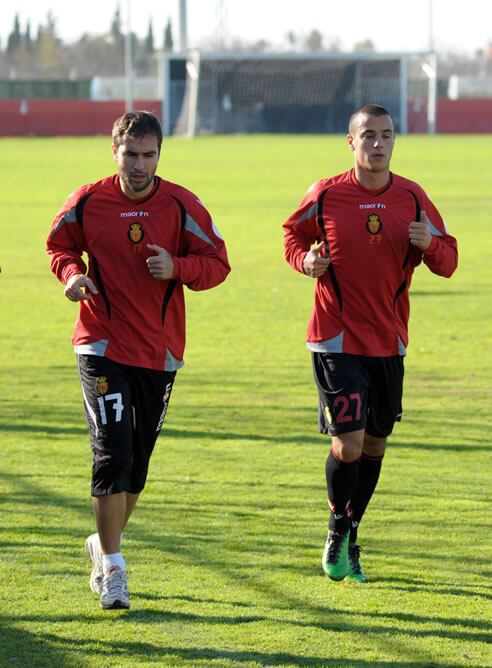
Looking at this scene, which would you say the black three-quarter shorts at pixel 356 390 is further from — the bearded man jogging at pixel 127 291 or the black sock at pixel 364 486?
the bearded man jogging at pixel 127 291

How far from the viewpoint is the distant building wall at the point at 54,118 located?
86.9 metres

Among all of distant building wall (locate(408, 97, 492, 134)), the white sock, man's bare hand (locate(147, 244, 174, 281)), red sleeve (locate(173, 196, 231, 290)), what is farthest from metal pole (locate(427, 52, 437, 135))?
the white sock

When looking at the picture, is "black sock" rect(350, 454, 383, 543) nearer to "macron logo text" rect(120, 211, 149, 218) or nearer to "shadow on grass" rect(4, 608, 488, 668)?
"shadow on grass" rect(4, 608, 488, 668)

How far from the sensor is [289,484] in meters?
8.39

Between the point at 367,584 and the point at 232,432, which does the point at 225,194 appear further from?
the point at 367,584

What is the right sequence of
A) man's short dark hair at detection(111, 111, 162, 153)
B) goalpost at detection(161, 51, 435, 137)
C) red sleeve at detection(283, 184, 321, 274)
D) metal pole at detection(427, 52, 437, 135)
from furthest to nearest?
goalpost at detection(161, 51, 435, 137) < metal pole at detection(427, 52, 437, 135) < red sleeve at detection(283, 184, 321, 274) < man's short dark hair at detection(111, 111, 162, 153)

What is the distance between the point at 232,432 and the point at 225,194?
26.1 meters

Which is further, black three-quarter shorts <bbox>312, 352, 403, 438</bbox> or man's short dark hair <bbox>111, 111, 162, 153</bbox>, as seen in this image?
Answer: black three-quarter shorts <bbox>312, 352, 403, 438</bbox>

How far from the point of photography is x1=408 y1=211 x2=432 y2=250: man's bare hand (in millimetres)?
6266

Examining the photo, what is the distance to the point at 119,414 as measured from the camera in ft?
19.8

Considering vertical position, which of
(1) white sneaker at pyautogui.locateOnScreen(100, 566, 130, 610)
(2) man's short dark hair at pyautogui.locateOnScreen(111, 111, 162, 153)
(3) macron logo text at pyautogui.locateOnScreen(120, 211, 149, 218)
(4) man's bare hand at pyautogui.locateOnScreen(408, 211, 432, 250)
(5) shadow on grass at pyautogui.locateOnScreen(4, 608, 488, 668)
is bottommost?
(5) shadow on grass at pyautogui.locateOnScreen(4, 608, 488, 668)

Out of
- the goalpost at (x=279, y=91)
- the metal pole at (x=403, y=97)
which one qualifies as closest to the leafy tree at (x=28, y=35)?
the goalpost at (x=279, y=91)

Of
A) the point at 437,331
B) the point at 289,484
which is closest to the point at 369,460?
the point at 289,484

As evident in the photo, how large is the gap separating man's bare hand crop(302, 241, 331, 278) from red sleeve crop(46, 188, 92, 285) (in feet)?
3.23
